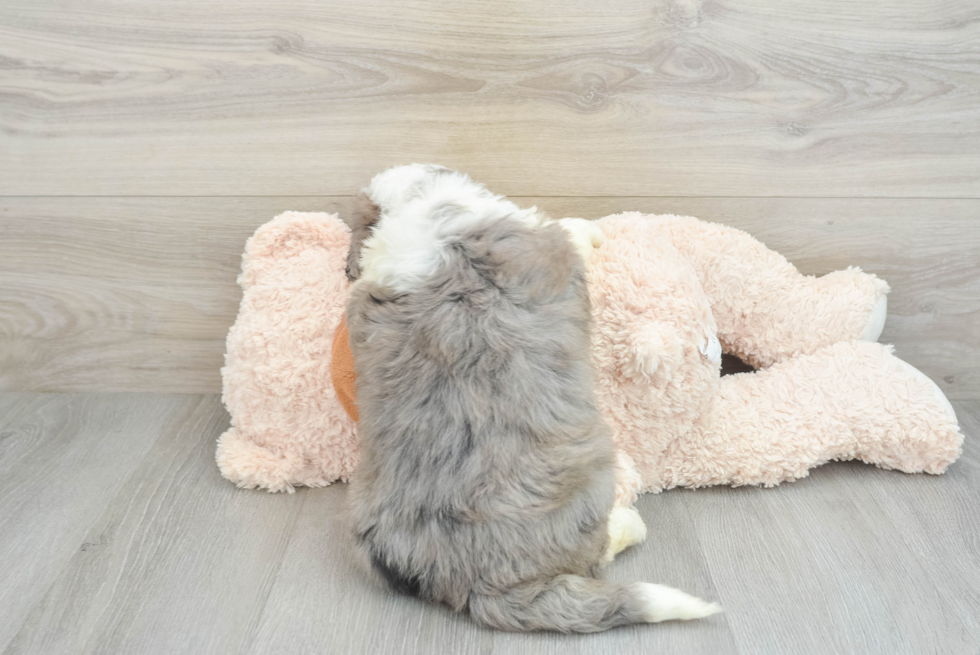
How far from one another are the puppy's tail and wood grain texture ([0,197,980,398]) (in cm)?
62

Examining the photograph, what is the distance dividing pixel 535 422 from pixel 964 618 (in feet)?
1.84

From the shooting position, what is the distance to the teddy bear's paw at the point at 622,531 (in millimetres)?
936

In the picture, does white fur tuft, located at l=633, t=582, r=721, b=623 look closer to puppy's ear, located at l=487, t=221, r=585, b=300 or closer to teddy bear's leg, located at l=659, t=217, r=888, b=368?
puppy's ear, located at l=487, t=221, r=585, b=300

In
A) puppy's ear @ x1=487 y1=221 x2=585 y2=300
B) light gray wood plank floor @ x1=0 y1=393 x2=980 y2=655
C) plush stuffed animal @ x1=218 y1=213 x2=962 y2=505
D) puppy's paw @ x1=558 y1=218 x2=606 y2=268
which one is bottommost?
light gray wood plank floor @ x1=0 y1=393 x2=980 y2=655

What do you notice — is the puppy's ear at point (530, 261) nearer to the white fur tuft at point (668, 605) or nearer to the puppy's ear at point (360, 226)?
the puppy's ear at point (360, 226)

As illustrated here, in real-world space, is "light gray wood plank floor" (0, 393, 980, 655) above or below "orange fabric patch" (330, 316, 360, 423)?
below

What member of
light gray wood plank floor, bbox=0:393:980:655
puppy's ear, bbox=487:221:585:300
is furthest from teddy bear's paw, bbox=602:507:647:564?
puppy's ear, bbox=487:221:585:300

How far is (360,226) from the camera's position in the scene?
954 millimetres

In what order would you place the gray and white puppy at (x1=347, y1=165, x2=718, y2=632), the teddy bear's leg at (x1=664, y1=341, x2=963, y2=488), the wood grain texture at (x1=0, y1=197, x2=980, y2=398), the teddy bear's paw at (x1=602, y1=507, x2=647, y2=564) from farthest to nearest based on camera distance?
the wood grain texture at (x1=0, y1=197, x2=980, y2=398)
the teddy bear's leg at (x1=664, y1=341, x2=963, y2=488)
the teddy bear's paw at (x1=602, y1=507, x2=647, y2=564)
the gray and white puppy at (x1=347, y1=165, x2=718, y2=632)

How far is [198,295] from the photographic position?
1309 millimetres

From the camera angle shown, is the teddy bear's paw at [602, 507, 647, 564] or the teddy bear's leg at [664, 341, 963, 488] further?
the teddy bear's leg at [664, 341, 963, 488]

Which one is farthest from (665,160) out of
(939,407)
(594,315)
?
(939,407)

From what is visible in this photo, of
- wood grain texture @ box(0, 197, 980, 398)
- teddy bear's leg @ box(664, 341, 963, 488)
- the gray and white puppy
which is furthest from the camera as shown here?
wood grain texture @ box(0, 197, 980, 398)

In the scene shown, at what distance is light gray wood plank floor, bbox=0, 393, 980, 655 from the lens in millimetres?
859
